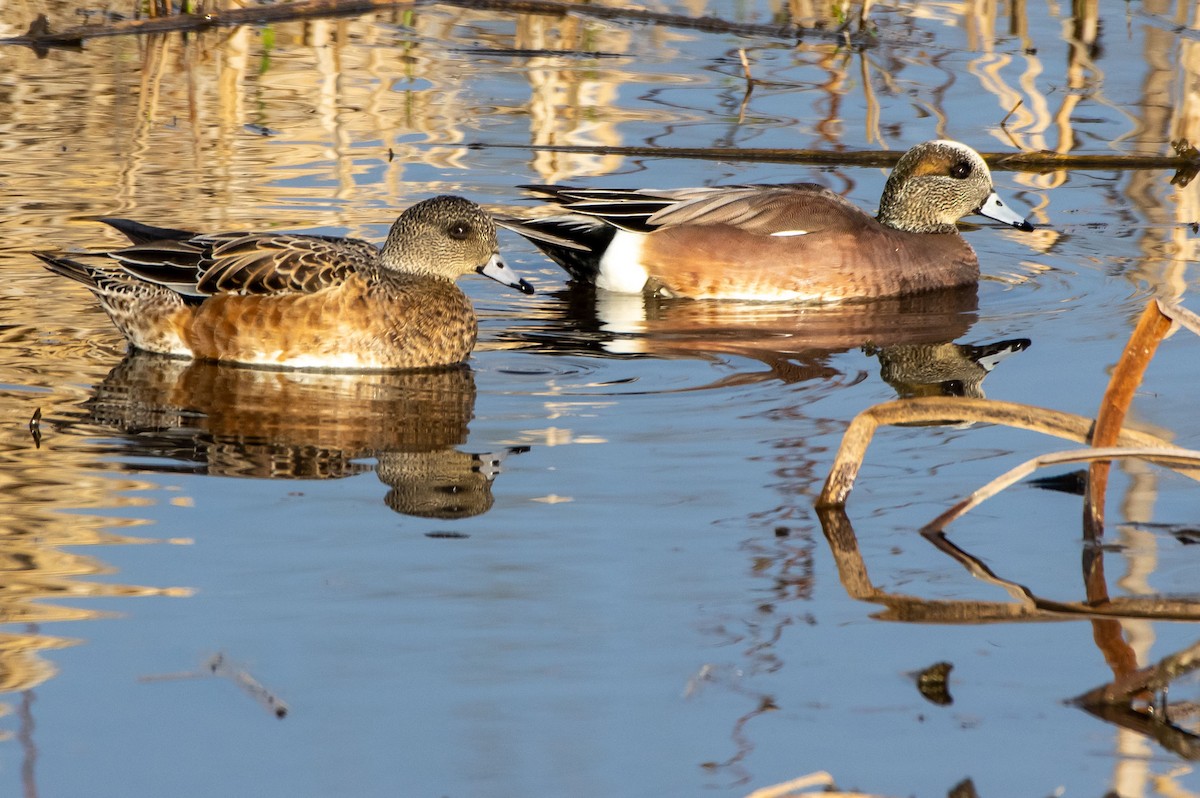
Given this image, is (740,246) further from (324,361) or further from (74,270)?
(74,270)

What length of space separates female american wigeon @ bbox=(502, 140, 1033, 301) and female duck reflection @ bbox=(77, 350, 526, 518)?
1851 millimetres

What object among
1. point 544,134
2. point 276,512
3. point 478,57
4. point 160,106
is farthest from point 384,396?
point 478,57

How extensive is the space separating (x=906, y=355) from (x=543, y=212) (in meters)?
2.43

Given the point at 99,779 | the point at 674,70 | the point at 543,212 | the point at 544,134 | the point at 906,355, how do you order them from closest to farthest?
the point at 99,779 → the point at 906,355 → the point at 543,212 → the point at 544,134 → the point at 674,70

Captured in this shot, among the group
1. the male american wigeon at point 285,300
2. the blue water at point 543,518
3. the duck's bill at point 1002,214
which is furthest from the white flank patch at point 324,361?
the duck's bill at point 1002,214

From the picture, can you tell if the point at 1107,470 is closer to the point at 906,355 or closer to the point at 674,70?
the point at 906,355

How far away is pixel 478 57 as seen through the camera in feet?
38.4

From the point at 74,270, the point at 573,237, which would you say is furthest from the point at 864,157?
the point at 74,270

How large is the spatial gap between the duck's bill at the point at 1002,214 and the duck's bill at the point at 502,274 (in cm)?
271

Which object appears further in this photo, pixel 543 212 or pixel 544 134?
pixel 544 134

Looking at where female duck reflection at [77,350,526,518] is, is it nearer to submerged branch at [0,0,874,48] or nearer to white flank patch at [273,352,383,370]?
white flank patch at [273,352,383,370]

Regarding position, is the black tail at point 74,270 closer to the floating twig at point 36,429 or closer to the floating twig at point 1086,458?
the floating twig at point 36,429

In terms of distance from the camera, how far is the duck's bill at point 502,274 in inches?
269

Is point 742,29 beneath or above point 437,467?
above
